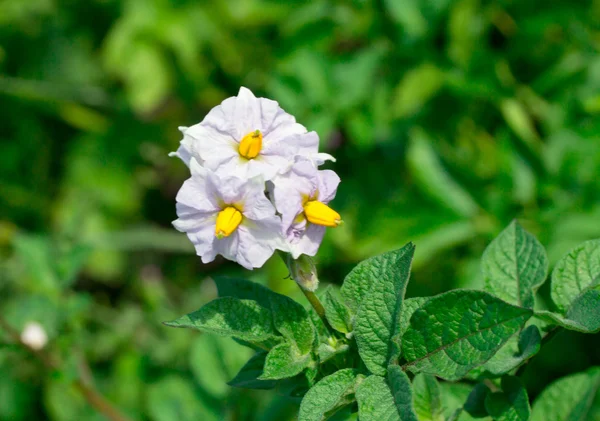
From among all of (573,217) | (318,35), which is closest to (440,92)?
(318,35)

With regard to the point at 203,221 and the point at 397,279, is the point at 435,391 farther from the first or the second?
the point at 203,221

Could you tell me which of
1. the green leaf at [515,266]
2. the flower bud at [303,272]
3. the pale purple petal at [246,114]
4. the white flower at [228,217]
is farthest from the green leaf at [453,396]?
the pale purple petal at [246,114]

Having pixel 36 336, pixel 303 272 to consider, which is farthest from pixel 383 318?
pixel 36 336

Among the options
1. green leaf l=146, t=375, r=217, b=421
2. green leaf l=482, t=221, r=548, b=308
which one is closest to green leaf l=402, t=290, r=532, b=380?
green leaf l=482, t=221, r=548, b=308

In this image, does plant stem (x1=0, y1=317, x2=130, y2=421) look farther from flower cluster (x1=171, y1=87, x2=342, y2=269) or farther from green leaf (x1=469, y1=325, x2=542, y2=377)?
green leaf (x1=469, y1=325, x2=542, y2=377)

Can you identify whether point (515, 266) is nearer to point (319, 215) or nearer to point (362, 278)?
point (362, 278)

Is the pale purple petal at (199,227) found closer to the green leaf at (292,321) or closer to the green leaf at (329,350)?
the green leaf at (292,321)
